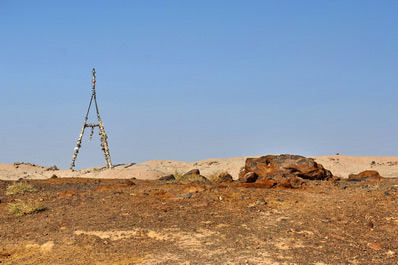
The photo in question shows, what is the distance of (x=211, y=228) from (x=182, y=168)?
22666 mm

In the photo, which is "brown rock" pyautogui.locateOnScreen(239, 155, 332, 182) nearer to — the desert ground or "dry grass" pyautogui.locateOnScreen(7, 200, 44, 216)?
the desert ground

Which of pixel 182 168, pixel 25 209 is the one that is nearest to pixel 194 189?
pixel 25 209

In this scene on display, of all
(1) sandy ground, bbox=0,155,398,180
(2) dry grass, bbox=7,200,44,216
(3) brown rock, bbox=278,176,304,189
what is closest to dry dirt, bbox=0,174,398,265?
(2) dry grass, bbox=7,200,44,216

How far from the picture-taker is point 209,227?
905 centimetres

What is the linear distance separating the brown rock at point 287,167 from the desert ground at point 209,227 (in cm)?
253

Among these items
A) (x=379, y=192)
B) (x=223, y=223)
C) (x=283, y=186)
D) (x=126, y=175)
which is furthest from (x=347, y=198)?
(x=126, y=175)

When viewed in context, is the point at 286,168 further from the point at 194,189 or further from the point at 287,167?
the point at 194,189

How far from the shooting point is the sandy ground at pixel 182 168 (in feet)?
88.4

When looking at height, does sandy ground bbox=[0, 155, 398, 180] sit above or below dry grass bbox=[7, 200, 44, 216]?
above

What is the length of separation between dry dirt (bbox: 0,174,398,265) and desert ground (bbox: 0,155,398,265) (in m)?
0.02

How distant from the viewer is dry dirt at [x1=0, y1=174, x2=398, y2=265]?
772cm

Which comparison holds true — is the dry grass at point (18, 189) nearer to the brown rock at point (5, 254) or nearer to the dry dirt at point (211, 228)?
the dry dirt at point (211, 228)

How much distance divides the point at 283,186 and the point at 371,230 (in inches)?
170

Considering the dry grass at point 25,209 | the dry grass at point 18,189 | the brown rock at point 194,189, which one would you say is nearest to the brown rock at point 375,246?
the brown rock at point 194,189
